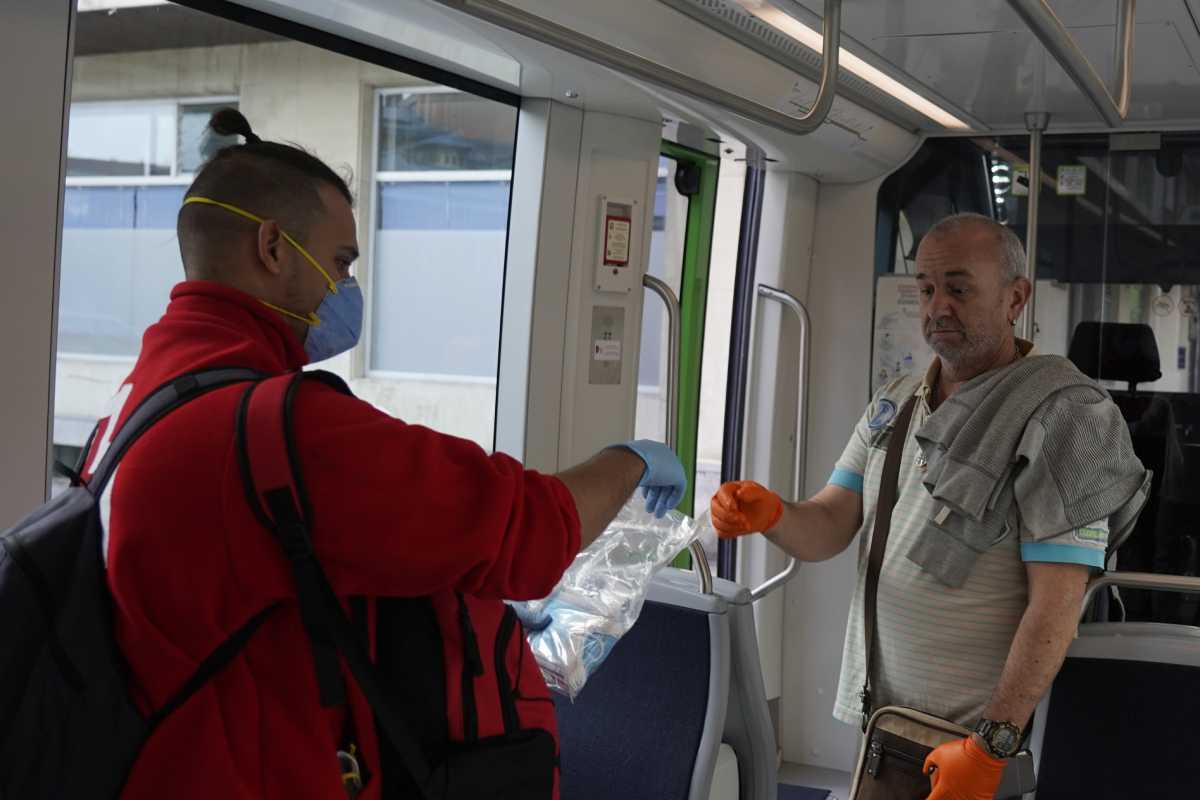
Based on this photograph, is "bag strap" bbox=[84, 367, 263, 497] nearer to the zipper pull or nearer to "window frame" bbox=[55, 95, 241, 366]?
"window frame" bbox=[55, 95, 241, 366]

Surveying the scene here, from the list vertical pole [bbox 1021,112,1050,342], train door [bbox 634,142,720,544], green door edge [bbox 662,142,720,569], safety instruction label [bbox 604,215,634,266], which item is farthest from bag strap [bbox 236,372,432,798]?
vertical pole [bbox 1021,112,1050,342]

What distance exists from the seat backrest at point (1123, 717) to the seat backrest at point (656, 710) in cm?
74

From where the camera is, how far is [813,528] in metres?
2.87

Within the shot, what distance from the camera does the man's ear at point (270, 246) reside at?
1562 millimetres

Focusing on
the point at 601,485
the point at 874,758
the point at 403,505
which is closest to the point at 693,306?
the point at 874,758

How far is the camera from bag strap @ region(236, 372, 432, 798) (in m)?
1.32

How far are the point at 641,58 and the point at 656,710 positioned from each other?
1.23m

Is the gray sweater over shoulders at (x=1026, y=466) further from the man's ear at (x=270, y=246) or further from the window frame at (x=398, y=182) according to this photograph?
the man's ear at (x=270, y=246)

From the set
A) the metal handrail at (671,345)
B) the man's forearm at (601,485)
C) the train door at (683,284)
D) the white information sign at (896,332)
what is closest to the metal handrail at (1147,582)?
the man's forearm at (601,485)

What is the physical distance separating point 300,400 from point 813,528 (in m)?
1.74

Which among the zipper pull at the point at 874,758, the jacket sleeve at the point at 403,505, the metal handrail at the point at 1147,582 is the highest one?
the jacket sleeve at the point at 403,505

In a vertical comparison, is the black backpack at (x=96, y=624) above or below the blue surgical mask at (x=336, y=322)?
below

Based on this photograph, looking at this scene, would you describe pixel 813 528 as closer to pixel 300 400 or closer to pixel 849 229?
pixel 300 400

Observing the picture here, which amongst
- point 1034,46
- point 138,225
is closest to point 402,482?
point 138,225
